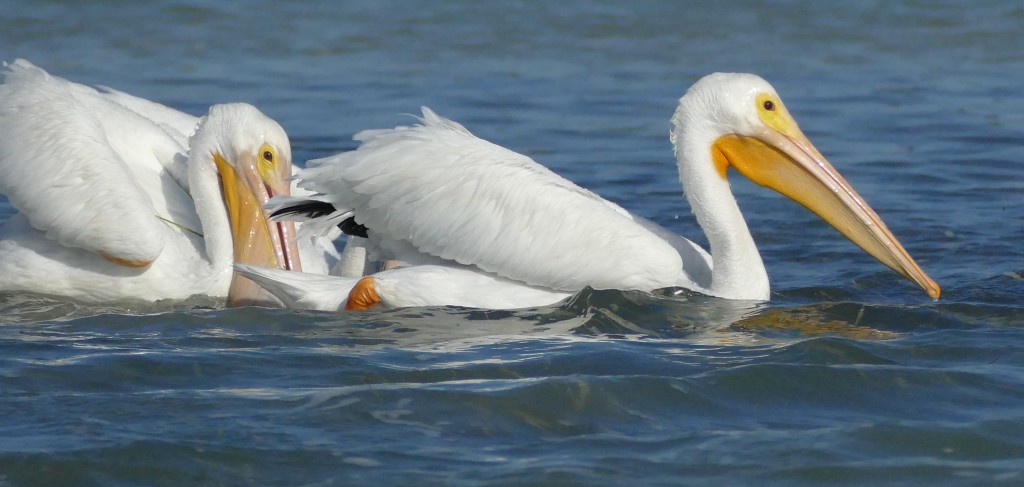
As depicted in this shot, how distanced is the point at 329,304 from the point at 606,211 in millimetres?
1047

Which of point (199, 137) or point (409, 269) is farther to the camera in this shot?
point (199, 137)

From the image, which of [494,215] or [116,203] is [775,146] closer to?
[494,215]

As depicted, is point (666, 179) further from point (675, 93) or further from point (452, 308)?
point (452, 308)

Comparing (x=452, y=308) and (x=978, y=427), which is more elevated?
(x=452, y=308)

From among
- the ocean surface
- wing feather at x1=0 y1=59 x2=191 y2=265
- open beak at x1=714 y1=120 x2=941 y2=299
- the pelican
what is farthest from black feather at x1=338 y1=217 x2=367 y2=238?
open beak at x1=714 y1=120 x2=941 y2=299

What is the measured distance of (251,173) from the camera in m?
5.83

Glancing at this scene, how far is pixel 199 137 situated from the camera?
587 centimetres

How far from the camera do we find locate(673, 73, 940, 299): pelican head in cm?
546

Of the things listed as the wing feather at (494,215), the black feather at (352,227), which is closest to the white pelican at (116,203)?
the black feather at (352,227)

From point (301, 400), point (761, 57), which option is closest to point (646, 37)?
point (761, 57)

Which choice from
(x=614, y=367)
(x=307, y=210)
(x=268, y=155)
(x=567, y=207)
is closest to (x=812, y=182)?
(x=567, y=207)

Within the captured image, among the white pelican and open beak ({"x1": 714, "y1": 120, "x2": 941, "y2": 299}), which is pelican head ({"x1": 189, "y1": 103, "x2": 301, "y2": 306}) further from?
open beak ({"x1": 714, "y1": 120, "x2": 941, "y2": 299})

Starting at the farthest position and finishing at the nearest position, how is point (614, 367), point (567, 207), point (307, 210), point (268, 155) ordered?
point (268, 155) → point (307, 210) → point (567, 207) → point (614, 367)

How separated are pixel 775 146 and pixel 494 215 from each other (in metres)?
1.08
